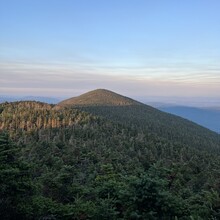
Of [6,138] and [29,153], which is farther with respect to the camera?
[29,153]

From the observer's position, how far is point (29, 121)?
257 ft

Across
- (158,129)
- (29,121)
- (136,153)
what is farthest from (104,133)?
(158,129)

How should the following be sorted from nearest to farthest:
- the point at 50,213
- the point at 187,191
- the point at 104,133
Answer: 1. the point at 50,213
2. the point at 187,191
3. the point at 104,133

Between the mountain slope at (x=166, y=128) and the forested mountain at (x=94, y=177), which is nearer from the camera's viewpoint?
the forested mountain at (x=94, y=177)

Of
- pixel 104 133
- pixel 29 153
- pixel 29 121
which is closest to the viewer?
pixel 29 153

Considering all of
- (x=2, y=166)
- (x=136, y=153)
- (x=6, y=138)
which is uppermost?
(x=6, y=138)

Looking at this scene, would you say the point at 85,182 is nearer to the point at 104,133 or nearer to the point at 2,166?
the point at 2,166

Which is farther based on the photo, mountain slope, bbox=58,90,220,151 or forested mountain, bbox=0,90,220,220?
mountain slope, bbox=58,90,220,151

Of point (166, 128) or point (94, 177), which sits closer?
point (94, 177)

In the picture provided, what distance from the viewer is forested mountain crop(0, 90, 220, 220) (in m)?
18.9

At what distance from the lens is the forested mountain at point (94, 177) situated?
18.9 m

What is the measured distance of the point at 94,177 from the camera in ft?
126

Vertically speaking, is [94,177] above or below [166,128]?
above

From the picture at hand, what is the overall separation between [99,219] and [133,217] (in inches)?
91.4
